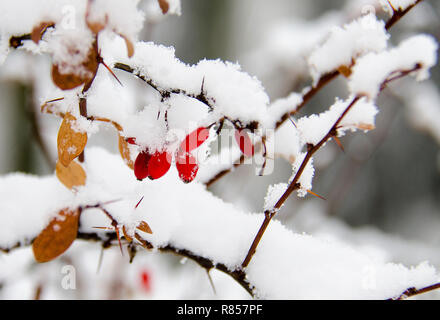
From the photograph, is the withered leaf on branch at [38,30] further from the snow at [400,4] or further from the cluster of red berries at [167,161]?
the snow at [400,4]

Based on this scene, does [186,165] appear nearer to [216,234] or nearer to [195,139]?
[195,139]

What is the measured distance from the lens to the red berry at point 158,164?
1.35 feet

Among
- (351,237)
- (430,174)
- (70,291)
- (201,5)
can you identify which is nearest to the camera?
(70,291)

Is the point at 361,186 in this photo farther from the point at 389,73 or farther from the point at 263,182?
the point at 389,73

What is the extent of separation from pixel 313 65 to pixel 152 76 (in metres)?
0.21

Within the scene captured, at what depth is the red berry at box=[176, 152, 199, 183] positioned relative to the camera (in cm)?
41

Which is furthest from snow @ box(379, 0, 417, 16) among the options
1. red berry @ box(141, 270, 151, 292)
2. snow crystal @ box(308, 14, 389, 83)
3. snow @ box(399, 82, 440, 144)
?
snow @ box(399, 82, 440, 144)

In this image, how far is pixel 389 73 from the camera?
0.35 meters

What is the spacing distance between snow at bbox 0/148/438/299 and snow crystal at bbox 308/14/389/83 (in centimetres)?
25

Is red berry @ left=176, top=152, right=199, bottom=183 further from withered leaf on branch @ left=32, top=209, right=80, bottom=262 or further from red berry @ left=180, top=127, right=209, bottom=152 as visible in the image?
withered leaf on branch @ left=32, top=209, right=80, bottom=262

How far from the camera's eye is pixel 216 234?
0.54 metres

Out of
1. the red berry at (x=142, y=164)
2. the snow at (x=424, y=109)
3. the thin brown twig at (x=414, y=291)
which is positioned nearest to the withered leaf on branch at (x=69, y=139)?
the red berry at (x=142, y=164)

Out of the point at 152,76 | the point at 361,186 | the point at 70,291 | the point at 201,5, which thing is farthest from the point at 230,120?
the point at 361,186

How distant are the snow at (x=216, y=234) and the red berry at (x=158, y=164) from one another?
0.25 feet
